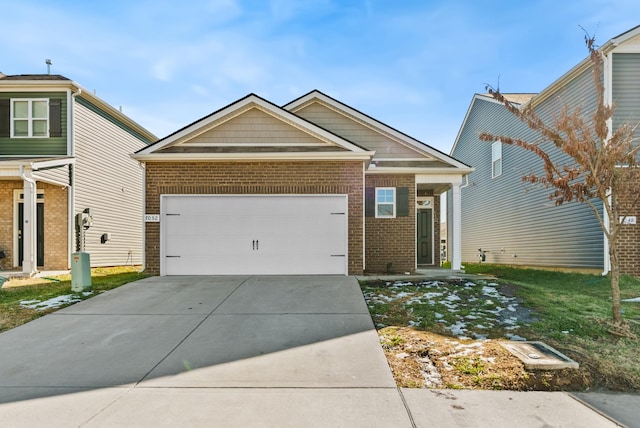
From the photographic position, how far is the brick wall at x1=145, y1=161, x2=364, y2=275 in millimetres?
10656

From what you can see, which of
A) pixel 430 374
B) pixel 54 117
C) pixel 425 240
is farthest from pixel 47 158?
pixel 430 374

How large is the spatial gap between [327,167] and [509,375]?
23.9 ft

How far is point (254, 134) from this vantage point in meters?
11.1

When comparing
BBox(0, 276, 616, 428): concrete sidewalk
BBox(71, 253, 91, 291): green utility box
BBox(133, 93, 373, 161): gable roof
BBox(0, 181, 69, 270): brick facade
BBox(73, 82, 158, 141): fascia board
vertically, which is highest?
BBox(73, 82, 158, 141): fascia board

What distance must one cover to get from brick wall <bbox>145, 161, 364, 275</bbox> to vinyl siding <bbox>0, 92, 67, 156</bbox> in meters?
4.72

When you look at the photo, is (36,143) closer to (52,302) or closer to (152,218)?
(152,218)

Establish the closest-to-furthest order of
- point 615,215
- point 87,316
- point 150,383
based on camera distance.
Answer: point 150,383, point 615,215, point 87,316

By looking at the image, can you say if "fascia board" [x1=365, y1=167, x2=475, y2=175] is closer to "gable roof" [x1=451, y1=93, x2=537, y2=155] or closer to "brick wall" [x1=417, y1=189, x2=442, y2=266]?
"brick wall" [x1=417, y1=189, x2=442, y2=266]

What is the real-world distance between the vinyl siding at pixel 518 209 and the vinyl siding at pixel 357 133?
3789 mm

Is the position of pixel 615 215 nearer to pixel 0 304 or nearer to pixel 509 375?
pixel 509 375

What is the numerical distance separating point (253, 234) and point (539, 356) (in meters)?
7.36

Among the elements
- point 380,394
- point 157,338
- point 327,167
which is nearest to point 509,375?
point 380,394

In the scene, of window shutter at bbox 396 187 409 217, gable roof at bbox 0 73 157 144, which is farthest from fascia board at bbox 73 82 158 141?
window shutter at bbox 396 187 409 217

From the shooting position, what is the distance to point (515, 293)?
8.16 meters
